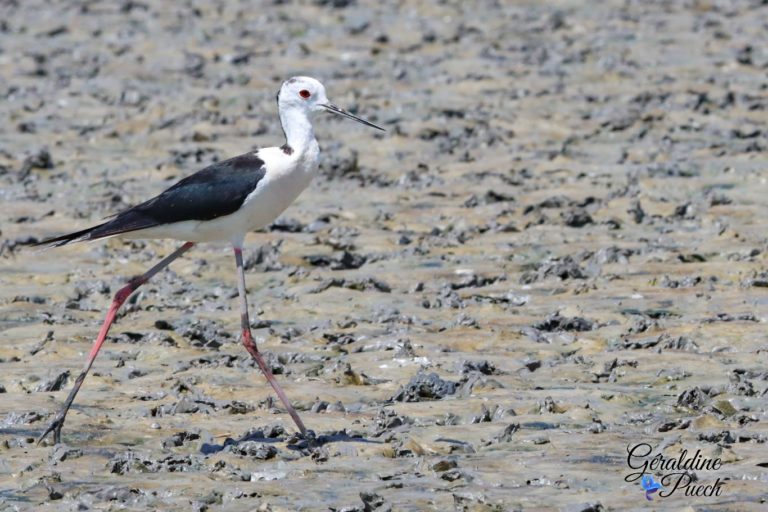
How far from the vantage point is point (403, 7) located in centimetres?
2288

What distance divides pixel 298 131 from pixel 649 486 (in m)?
2.99

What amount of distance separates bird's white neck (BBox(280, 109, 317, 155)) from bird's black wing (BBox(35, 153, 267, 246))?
0.21 meters

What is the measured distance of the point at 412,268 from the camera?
11.6 meters

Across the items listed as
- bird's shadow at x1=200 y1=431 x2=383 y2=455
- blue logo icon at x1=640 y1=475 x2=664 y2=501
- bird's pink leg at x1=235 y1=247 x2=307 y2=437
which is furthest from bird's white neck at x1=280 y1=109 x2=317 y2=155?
blue logo icon at x1=640 y1=475 x2=664 y2=501

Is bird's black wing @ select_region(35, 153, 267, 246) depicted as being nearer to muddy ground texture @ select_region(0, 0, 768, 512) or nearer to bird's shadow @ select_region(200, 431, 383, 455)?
muddy ground texture @ select_region(0, 0, 768, 512)

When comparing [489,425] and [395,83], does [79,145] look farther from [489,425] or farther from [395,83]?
[489,425]

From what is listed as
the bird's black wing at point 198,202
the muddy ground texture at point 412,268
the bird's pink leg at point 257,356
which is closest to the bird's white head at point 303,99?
the bird's black wing at point 198,202

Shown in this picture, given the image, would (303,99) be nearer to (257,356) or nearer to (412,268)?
(257,356)

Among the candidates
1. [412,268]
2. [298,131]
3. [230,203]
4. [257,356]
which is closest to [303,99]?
[298,131]

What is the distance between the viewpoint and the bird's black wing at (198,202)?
8.52 metres

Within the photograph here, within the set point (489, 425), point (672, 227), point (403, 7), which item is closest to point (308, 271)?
point (672, 227)

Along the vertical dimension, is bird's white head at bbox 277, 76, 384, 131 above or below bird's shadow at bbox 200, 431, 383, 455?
above

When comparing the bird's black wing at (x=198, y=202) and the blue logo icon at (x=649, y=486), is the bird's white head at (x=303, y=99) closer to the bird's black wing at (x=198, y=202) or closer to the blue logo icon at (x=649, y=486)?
the bird's black wing at (x=198, y=202)

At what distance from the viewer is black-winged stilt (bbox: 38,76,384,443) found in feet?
27.9
